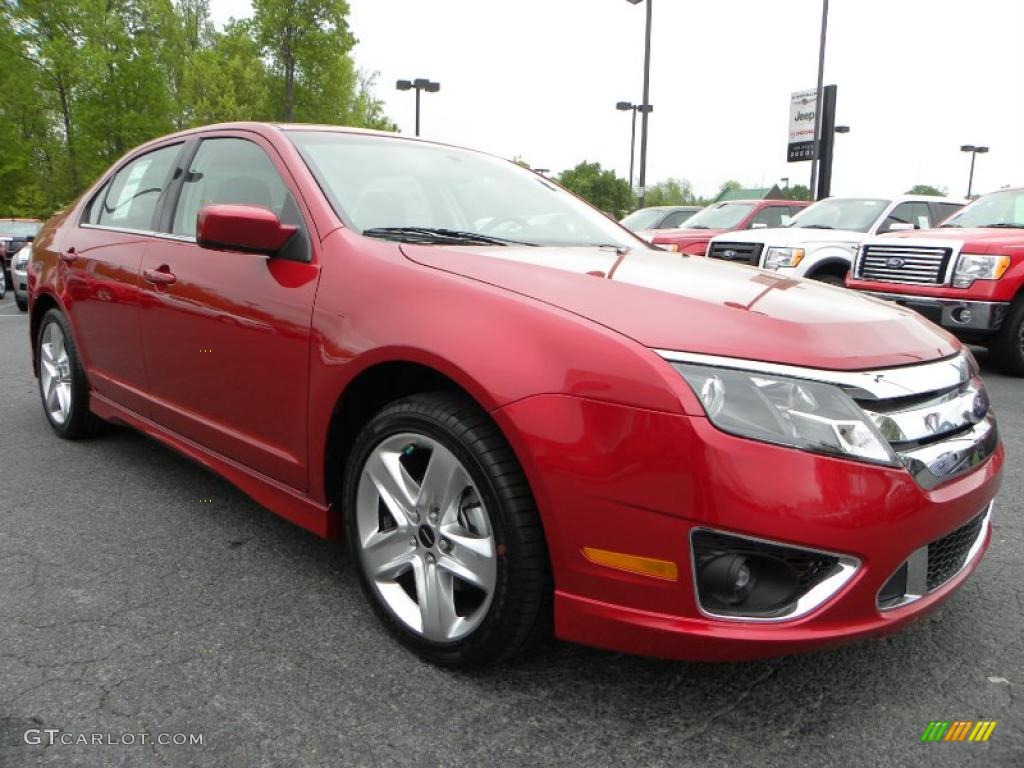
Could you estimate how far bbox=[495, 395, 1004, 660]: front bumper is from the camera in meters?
1.68

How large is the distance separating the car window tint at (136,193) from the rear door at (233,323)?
239mm

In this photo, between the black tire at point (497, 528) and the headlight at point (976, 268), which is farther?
the headlight at point (976, 268)

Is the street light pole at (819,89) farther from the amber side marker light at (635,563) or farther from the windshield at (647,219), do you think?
the amber side marker light at (635,563)

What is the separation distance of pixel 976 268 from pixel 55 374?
22.4 feet

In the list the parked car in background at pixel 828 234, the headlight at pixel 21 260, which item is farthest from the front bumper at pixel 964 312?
the headlight at pixel 21 260

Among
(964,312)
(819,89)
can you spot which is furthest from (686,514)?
(819,89)

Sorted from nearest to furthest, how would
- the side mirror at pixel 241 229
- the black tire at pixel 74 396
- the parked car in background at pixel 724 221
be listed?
the side mirror at pixel 241 229 < the black tire at pixel 74 396 < the parked car in background at pixel 724 221

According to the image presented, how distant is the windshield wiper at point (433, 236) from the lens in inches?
100

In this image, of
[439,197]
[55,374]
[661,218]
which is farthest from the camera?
[661,218]

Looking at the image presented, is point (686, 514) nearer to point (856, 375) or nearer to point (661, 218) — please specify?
point (856, 375)

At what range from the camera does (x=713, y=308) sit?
1.95 metres

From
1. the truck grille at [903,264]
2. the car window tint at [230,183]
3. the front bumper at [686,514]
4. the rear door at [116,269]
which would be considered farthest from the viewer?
the truck grille at [903,264]

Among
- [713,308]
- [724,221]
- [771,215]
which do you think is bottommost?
[713,308]

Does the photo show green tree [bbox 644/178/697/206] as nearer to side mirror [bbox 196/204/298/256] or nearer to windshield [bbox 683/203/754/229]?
windshield [bbox 683/203/754/229]
